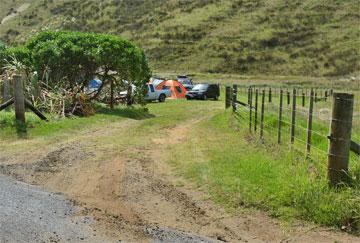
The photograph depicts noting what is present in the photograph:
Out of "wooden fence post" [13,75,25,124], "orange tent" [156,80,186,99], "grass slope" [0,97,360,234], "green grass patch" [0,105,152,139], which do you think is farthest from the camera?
"orange tent" [156,80,186,99]

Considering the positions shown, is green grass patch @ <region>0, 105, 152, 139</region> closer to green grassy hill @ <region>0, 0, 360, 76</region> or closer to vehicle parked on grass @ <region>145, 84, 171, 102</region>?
vehicle parked on grass @ <region>145, 84, 171, 102</region>

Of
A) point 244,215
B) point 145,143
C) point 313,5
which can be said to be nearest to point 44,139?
point 145,143

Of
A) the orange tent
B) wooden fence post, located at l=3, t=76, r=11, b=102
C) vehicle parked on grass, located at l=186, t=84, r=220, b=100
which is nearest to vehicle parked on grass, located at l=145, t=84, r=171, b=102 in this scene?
the orange tent

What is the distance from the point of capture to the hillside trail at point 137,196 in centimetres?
734

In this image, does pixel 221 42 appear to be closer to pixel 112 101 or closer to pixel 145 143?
pixel 112 101

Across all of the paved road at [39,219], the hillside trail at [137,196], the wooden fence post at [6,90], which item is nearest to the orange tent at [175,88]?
→ the wooden fence post at [6,90]

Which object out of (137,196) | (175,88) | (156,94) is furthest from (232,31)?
(137,196)

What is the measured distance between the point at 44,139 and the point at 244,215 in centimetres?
818

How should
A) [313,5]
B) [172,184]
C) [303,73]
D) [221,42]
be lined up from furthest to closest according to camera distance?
[313,5] < [221,42] < [303,73] < [172,184]

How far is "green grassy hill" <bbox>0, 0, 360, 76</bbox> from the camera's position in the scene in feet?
223

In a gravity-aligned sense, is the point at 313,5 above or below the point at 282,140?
above

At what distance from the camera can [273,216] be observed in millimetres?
8000

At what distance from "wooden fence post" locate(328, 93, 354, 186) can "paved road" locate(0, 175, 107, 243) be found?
3620 millimetres

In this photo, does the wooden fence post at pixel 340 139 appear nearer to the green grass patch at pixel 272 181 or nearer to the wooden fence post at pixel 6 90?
the green grass patch at pixel 272 181
